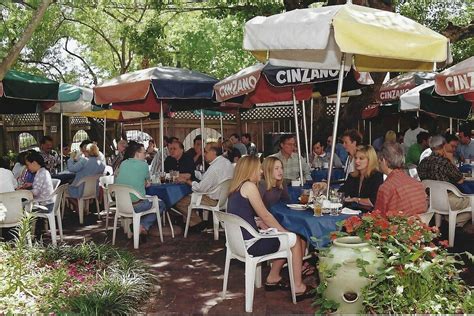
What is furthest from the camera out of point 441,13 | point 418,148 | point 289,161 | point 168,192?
point 441,13

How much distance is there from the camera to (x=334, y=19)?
3799 mm

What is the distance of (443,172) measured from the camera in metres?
6.41

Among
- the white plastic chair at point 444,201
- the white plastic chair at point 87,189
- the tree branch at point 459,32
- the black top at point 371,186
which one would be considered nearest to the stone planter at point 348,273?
the black top at point 371,186

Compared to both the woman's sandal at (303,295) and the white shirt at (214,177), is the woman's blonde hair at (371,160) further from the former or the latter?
the white shirt at (214,177)

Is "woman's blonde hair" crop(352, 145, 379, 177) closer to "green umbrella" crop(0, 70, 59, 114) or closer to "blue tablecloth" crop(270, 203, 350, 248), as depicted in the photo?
"blue tablecloth" crop(270, 203, 350, 248)

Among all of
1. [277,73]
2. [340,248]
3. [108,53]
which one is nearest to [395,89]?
[277,73]

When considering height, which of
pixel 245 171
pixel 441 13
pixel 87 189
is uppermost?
pixel 441 13

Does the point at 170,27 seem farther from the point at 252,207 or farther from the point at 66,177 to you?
the point at 252,207

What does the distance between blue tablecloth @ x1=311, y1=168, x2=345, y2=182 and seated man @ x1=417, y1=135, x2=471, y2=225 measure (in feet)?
6.12

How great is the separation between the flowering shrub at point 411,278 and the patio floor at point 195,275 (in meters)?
1.14

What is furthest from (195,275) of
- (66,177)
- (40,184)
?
(66,177)

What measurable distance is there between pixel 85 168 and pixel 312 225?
217 inches

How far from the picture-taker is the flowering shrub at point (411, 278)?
10.2 ft

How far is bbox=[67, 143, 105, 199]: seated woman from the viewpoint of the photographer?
8.53m
